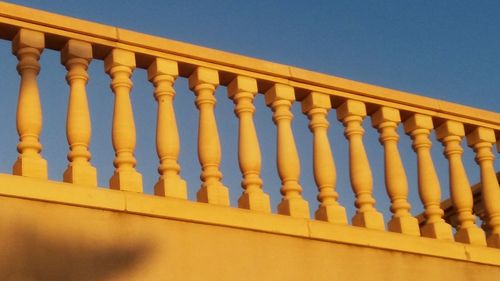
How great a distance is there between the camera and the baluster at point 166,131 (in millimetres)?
6977

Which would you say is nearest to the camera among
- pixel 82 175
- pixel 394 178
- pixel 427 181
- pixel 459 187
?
pixel 82 175

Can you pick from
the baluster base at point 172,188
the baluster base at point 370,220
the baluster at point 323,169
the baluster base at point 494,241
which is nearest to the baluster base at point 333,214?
the baluster at point 323,169

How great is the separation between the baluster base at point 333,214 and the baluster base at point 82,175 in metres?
1.63

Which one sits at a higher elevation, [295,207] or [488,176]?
[488,176]

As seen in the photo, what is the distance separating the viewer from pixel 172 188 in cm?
695

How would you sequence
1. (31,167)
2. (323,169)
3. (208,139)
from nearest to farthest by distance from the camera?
(31,167) < (208,139) < (323,169)

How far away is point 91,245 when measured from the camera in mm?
6555

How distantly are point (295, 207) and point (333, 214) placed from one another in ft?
0.98

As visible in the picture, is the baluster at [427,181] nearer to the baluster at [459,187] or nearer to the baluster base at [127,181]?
the baluster at [459,187]

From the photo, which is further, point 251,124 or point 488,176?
point 488,176

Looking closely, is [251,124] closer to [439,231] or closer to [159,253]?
[159,253]

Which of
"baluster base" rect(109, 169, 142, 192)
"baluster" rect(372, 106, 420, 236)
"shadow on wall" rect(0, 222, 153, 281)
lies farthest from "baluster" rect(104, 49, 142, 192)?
"baluster" rect(372, 106, 420, 236)

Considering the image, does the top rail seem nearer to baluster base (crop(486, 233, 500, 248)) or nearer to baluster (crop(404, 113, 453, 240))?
baluster (crop(404, 113, 453, 240))

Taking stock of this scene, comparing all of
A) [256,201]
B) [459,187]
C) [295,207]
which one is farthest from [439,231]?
[256,201]
